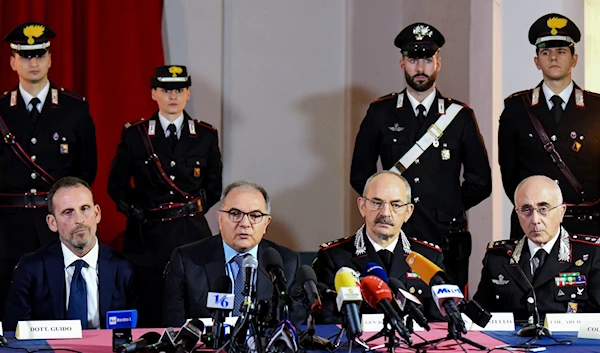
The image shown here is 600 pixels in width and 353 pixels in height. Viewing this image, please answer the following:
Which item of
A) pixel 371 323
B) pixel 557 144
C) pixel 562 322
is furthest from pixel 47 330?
pixel 557 144

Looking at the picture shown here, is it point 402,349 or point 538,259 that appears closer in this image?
point 402,349

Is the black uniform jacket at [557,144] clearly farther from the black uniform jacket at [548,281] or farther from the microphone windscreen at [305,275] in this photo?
the microphone windscreen at [305,275]

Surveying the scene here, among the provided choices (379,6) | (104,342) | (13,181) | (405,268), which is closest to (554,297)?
(405,268)

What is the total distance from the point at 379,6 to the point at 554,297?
334 cm

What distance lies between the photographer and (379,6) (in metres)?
7.31

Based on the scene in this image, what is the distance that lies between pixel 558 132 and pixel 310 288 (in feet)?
8.75

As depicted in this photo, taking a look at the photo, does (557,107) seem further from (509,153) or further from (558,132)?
(509,153)

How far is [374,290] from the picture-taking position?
3.17m

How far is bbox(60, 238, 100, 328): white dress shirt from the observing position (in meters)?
4.43

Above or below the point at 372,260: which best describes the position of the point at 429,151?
above

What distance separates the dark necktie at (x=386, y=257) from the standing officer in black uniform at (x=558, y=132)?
1.09 m

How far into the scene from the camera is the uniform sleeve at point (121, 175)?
18.8 feet

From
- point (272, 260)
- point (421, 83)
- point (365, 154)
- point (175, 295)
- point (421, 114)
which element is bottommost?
point (175, 295)

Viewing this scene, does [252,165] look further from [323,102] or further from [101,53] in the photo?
[101,53]
